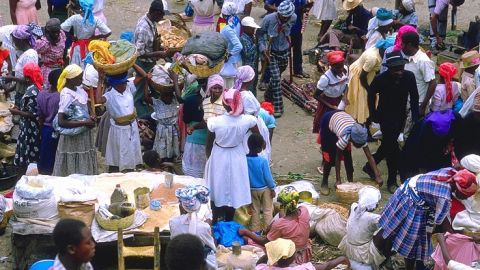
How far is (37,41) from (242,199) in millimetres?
3868

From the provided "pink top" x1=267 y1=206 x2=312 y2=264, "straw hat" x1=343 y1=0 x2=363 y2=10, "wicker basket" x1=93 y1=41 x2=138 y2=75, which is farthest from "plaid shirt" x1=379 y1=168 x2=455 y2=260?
"straw hat" x1=343 y1=0 x2=363 y2=10

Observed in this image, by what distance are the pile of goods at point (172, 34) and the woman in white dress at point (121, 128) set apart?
1631mm

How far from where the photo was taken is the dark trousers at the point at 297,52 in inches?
486

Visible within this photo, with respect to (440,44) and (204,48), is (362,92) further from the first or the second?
(440,44)

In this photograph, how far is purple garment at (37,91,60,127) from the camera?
846 cm

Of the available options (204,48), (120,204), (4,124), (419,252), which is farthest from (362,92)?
(4,124)

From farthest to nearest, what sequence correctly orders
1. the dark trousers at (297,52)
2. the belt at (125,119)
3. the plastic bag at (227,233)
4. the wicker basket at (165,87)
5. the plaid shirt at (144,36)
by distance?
the dark trousers at (297,52)
the plaid shirt at (144,36)
the wicker basket at (165,87)
the belt at (125,119)
the plastic bag at (227,233)

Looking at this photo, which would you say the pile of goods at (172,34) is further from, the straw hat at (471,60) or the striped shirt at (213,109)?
the straw hat at (471,60)

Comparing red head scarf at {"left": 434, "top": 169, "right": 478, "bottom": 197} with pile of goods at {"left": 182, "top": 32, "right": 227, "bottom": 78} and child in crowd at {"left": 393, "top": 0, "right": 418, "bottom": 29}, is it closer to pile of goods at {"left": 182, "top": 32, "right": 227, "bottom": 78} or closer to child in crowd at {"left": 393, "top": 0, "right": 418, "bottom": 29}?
pile of goods at {"left": 182, "top": 32, "right": 227, "bottom": 78}

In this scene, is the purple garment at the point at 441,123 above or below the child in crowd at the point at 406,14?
below

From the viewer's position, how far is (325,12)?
13570 mm

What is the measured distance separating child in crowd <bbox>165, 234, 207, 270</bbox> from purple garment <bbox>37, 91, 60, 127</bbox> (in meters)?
3.90

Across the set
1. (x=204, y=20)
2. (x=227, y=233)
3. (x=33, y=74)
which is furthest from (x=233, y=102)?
(x=204, y=20)

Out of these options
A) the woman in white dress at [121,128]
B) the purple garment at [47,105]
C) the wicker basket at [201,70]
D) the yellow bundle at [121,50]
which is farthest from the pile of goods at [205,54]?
the purple garment at [47,105]
